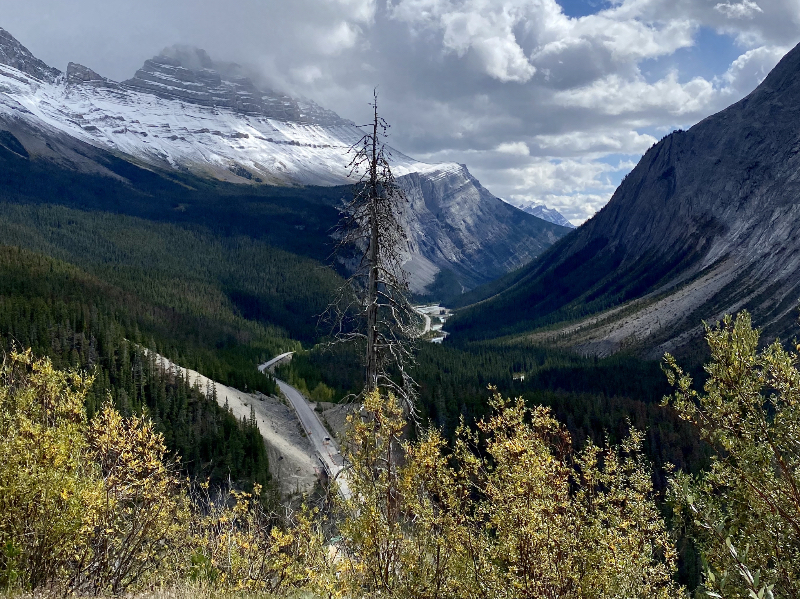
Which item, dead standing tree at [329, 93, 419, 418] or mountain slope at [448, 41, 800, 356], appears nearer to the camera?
dead standing tree at [329, 93, 419, 418]

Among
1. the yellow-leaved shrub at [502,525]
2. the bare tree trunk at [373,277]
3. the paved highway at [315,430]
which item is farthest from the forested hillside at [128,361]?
the yellow-leaved shrub at [502,525]

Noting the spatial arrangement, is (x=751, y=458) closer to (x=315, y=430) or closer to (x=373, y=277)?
(x=373, y=277)

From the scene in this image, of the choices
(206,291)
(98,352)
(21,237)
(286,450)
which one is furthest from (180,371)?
(21,237)

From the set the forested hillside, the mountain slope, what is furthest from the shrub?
the mountain slope

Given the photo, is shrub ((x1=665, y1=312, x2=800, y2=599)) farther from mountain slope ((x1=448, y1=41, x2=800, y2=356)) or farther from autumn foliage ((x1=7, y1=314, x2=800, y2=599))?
mountain slope ((x1=448, y1=41, x2=800, y2=356))

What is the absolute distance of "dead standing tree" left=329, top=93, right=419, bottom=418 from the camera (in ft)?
50.5

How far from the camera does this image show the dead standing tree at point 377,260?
1540 centimetres

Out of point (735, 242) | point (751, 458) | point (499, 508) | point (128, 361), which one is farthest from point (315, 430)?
point (735, 242)

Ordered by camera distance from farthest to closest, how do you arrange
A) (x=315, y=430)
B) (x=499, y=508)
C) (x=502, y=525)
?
(x=315, y=430) → (x=499, y=508) → (x=502, y=525)

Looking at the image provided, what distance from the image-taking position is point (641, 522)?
29.4 ft

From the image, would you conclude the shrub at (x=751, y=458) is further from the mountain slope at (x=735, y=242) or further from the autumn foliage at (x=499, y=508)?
the mountain slope at (x=735, y=242)

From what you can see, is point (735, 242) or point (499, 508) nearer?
point (499, 508)

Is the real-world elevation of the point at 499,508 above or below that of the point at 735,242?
below

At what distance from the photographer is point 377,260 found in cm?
1594
